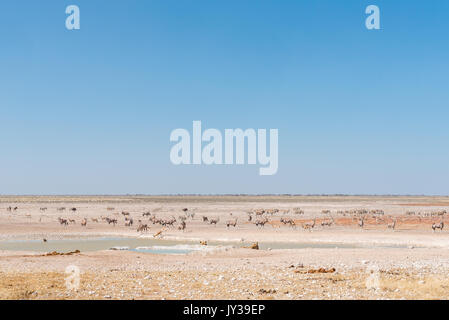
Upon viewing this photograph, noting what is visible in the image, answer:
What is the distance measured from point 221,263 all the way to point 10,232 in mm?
29550

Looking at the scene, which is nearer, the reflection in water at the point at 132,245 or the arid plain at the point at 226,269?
the arid plain at the point at 226,269

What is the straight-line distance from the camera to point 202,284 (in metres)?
16.5

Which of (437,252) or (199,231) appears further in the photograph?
(199,231)

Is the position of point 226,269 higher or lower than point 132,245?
higher

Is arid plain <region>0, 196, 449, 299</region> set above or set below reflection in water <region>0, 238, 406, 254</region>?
above

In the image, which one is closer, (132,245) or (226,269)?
(226,269)

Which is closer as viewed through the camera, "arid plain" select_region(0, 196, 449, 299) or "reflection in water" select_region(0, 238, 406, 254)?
"arid plain" select_region(0, 196, 449, 299)

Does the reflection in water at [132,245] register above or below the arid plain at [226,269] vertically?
below
